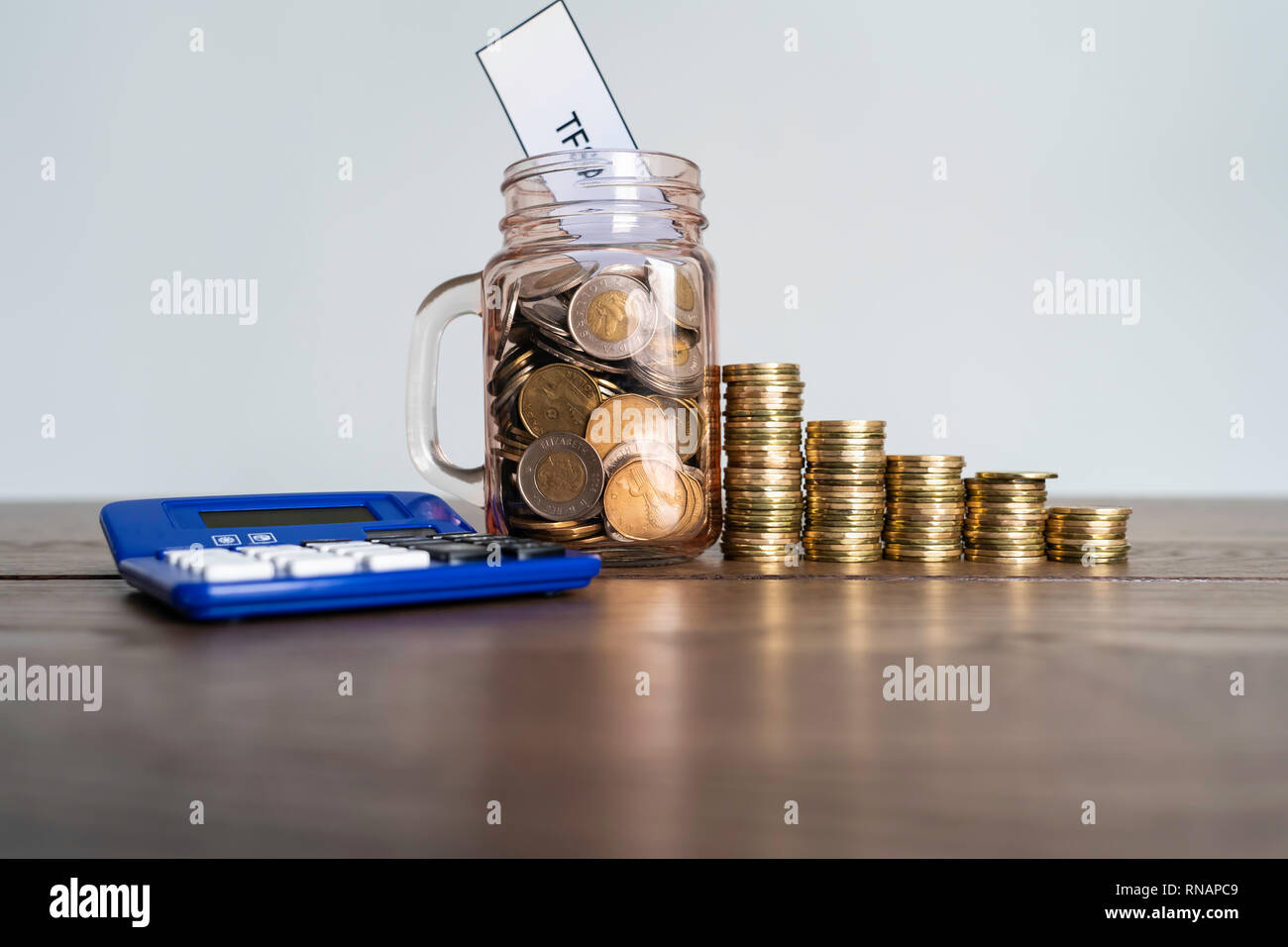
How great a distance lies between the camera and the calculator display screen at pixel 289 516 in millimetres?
932

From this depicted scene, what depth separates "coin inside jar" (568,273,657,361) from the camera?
1007 mm

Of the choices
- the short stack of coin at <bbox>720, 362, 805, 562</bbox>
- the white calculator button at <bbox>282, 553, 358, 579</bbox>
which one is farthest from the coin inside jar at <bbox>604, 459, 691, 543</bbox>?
the white calculator button at <bbox>282, 553, 358, 579</bbox>

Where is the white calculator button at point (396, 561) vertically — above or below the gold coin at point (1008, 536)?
above

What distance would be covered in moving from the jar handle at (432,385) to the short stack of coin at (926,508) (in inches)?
19.1

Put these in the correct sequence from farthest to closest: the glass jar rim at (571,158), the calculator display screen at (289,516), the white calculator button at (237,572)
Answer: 1. the glass jar rim at (571,158)
2. the calculator display screen at (289,516)
3. the white calculator button at (237,572)

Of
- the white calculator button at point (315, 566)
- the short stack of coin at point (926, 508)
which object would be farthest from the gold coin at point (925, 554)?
the white calculator button at point (315, 566)

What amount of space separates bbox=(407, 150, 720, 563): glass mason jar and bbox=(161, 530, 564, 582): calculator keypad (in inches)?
6.2

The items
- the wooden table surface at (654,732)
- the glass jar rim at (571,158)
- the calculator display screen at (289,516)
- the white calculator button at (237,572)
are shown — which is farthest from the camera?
the glass jar rim at (571,158)

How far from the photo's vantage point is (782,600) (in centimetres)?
84

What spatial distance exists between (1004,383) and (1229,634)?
201 centimetres

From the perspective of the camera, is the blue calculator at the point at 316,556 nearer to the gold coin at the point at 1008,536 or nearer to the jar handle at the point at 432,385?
the jar handle at the point at 432,385

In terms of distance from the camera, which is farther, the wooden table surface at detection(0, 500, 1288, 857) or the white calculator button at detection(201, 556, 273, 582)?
the white calculator button at detection(201, 556, 273, 582)

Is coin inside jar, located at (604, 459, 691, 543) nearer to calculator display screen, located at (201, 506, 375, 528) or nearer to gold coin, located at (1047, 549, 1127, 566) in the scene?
calculator display screen, located at (201, 506, 375, 528)
